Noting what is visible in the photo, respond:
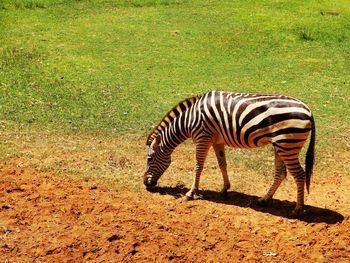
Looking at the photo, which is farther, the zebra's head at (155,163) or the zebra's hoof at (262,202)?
the zebra's head at (155,163)

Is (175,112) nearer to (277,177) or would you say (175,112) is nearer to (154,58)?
(277,177)

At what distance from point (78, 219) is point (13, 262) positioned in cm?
134

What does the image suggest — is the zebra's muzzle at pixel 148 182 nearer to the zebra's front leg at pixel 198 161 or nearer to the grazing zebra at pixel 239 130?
the grazing zebra at pixel 239 130

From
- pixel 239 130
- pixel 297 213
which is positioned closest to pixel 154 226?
pixel 239 130

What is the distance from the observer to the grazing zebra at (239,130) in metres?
9.09

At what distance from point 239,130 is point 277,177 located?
1.11m

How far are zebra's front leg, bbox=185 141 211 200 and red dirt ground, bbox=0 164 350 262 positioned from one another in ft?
0.64

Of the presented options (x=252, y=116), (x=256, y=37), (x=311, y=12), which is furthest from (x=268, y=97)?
(x=311, y=12)

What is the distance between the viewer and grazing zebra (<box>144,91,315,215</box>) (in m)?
9.09

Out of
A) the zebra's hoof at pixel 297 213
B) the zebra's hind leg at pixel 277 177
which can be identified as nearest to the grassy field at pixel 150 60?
the zebra's hind leg at pixel 277 177

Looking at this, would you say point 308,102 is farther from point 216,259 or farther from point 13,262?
point 13,262

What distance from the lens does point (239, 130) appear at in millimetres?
9672

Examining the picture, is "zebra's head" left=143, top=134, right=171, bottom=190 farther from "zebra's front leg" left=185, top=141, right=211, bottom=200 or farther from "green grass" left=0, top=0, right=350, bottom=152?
"green grass" left=0, top=0, right=350, bottom=152

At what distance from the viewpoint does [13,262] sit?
7879 mm
